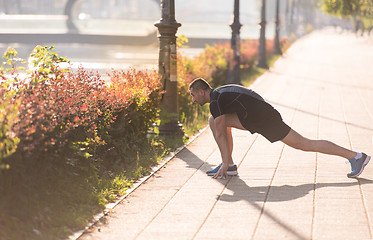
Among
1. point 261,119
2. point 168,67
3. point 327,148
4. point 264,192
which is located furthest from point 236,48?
point 264,192

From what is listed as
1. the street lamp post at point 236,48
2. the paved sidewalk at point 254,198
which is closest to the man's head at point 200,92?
the paved sidewalk at point 254,198

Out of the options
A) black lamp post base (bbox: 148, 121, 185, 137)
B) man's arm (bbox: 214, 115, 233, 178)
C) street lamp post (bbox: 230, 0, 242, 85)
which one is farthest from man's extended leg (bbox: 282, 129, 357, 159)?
street lamp post (bbox: 230, 0, 242, 85)

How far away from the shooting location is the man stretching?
7387 millimetres

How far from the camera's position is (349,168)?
27.0 feet

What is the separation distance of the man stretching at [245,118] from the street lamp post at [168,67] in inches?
113

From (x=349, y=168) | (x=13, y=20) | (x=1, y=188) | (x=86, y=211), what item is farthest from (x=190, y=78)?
(x=13, y=20)

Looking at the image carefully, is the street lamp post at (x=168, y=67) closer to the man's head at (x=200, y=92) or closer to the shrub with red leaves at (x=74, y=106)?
the shrub with red leaves at (x=74, y=106)

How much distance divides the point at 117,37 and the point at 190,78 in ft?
202

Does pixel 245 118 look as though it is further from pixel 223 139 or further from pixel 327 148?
pixel 327 148

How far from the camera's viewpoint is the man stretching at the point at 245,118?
24.2 feet

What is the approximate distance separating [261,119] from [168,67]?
3.47 m

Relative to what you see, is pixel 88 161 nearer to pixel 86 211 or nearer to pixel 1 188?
pixel 86 211

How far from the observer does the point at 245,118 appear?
7469mm

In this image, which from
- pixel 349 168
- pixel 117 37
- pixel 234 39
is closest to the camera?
pixel 349 168
